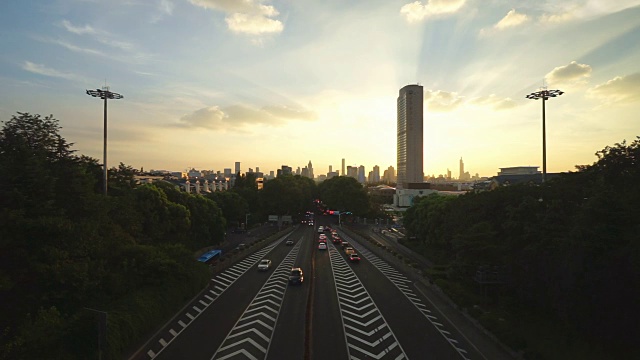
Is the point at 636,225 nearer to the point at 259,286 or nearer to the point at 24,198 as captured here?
the point at 259,286

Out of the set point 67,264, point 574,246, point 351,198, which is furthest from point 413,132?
point 67,264

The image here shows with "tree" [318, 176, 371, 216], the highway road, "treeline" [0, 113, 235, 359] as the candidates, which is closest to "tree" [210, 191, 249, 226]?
"tree" [318, 176, 371, 216]

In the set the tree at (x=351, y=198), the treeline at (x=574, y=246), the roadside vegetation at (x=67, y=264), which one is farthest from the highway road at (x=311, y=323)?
the tree at (x=351, y=198)

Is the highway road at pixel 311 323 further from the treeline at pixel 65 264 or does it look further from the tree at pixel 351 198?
the tree at pixel 351 198

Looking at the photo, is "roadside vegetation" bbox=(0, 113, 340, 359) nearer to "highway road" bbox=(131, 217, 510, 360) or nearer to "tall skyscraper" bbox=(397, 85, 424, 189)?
"highway road" bbox=(131, 217, 510, 360)

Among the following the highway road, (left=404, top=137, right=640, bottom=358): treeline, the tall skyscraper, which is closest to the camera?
(left=404, top=137, right=640, bottom=358): treeline

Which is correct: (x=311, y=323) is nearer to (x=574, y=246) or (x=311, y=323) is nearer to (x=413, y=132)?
(x=574, y=246)
